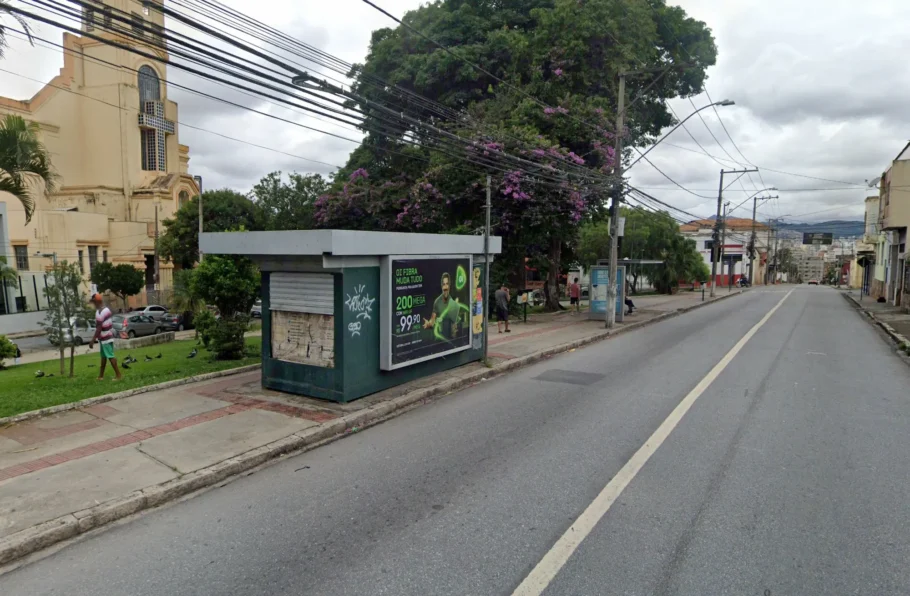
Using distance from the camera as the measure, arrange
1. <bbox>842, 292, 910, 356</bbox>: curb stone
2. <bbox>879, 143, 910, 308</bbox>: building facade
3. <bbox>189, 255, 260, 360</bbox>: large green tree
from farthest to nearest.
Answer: <bbox>879, 143, 910, 308</bbox>: building facade → <bbox>842, 292, 910, 356</bbox>: curb stone → <bbox>189, 255, 260, 360</bbox>: large green tree

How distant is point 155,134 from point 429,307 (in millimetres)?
45386

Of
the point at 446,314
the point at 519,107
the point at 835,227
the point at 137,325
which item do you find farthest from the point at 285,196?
the point at 835,227

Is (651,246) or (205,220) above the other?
(205,220)

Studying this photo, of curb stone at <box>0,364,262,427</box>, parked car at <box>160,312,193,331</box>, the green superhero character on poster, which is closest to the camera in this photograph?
curb stone at <box>0,364,262,427</box>

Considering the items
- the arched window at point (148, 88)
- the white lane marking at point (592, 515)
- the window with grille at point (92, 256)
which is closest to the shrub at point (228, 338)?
the white lane marking at point (592, 515)

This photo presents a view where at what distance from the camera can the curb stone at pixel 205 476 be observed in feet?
14.1

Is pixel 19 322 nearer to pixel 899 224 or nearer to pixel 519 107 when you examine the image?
pixel 519 107

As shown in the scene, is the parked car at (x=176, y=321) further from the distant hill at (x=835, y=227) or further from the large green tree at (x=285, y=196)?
the distant hill at (x=835, y=227)

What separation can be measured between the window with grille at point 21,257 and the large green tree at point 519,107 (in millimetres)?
Answer: 21771

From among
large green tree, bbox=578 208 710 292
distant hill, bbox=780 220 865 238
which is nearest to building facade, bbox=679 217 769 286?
distant hill, bbox=780 220 865 238

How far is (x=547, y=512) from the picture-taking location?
4738mm

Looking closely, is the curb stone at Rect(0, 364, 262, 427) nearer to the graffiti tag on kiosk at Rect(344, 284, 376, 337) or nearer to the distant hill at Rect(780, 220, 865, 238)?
the graffiti tag on kiosk at Rect(344, 284, 376, 337)

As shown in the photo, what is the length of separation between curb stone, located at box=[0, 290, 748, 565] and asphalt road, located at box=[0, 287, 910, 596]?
0.63ft

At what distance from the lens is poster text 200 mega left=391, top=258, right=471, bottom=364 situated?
880cm
